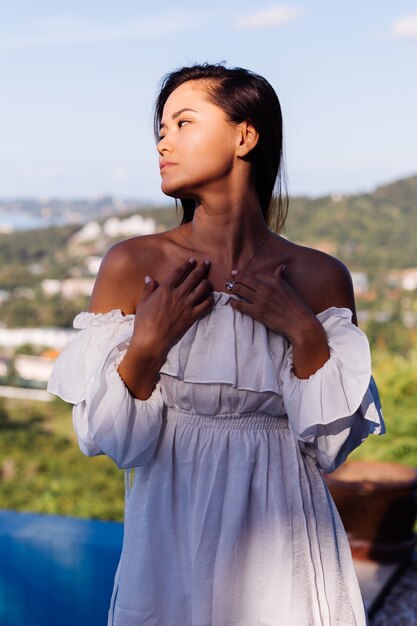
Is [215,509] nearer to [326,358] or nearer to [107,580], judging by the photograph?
[326,358]

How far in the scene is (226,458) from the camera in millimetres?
1324

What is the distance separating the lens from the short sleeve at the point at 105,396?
128cm

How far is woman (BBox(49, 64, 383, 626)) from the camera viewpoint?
1294 millimetres

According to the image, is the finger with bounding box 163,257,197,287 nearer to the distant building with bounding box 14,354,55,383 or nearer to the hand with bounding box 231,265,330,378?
the hand with bounding box 231,265,330,378

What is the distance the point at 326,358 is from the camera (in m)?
1.31

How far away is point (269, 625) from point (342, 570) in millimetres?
147

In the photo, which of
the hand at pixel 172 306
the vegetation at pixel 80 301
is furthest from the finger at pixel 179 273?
the vegetation at pixel 80 301

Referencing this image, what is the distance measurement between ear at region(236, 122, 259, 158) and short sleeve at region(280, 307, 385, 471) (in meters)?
0.27

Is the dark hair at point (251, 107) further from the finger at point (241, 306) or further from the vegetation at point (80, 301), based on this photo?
the vegetation at point (80, 301)

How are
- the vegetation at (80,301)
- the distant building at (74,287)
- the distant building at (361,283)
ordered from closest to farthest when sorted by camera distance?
the vegetation at (80,301) → the distant building at (361,283) → the distant building at (74,287)

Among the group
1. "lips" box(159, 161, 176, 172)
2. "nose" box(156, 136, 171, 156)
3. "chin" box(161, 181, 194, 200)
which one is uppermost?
"nose" box(156, 136, 171, 156)

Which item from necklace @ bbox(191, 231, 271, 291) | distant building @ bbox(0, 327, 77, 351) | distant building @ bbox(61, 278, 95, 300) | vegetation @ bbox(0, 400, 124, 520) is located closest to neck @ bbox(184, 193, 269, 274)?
necklace @ bbox(191, 231, 271, 291)

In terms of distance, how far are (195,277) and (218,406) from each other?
19 centimetres

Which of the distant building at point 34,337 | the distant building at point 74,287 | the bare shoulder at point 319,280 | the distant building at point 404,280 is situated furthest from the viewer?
the distant building at point 74,287
